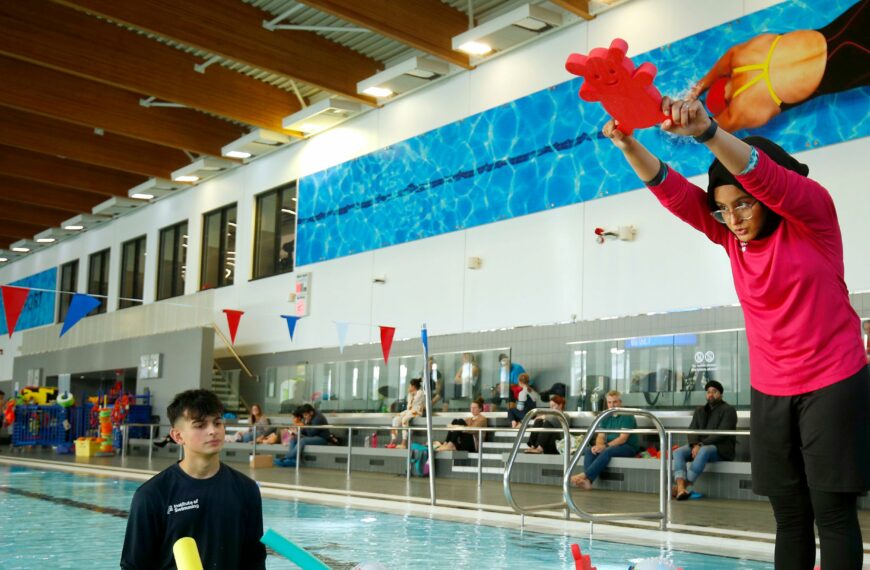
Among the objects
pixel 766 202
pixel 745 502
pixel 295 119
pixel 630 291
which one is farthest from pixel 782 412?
pixel 295 119

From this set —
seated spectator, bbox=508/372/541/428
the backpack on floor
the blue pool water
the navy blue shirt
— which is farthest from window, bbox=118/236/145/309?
the navy blue shirt

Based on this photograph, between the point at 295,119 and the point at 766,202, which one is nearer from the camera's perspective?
the point at 766,202

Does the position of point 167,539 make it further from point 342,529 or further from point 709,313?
point 709,313

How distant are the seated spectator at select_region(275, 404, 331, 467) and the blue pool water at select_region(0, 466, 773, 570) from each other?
21.3ft

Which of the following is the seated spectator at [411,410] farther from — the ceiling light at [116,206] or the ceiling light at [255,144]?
the ceiling light at [116,206]

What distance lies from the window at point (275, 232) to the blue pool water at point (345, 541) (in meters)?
10.8

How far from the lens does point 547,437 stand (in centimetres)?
1238

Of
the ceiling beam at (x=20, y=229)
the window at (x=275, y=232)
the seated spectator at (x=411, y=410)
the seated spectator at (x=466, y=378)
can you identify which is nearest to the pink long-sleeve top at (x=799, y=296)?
the seated spectator at (x=466, y=378)

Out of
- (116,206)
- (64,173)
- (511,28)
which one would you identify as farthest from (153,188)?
(511,28)

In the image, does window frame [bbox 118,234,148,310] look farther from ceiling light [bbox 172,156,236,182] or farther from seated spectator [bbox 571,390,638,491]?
seated spectator [bbox 571,390,638,491]

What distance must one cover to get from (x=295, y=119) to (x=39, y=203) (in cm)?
1100

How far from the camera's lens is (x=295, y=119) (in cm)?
1788

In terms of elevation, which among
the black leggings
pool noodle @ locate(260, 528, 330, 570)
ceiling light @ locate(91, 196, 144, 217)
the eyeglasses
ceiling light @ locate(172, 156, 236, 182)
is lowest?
the black leggings

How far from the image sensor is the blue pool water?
5.32 m
